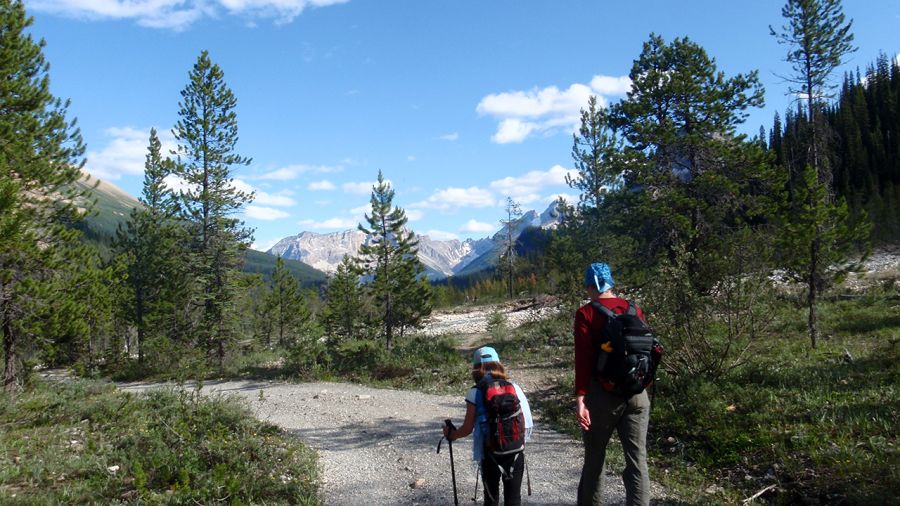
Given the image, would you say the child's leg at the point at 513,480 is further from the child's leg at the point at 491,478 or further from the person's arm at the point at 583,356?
the person's arm at the point at 583,356

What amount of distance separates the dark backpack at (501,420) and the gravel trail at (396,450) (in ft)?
6.52

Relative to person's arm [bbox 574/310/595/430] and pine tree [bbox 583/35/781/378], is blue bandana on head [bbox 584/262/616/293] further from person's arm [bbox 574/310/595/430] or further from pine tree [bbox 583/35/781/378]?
pine tree [bbox 583/35/781/378]

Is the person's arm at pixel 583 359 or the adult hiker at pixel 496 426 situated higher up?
the person's arm at pixel 583 359

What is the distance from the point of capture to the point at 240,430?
824 centimetres

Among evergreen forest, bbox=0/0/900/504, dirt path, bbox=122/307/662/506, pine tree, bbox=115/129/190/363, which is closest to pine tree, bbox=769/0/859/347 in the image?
evergreen forest, bbox=0/0/900/504

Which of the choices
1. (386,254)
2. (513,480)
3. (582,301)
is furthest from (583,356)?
(386,254)

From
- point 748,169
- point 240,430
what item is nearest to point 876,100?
point 748,169

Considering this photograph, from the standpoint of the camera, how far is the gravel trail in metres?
5.91

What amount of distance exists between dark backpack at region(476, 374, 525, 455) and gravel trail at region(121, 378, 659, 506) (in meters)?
1.99

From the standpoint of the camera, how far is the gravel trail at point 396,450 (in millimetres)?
5914

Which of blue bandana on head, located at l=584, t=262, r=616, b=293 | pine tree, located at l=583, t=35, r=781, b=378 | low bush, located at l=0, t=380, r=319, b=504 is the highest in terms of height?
pine tree, located at l=583, t=35, r=781, b=378

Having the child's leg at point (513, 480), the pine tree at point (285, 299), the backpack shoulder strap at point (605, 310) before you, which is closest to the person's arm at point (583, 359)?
the backpack shoulder strap at point (605, 310)

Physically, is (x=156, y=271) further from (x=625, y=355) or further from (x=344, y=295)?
(x=625, y=355)

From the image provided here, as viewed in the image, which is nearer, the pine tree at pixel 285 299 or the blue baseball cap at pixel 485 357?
the blue baseball cap at pixel 485 357
